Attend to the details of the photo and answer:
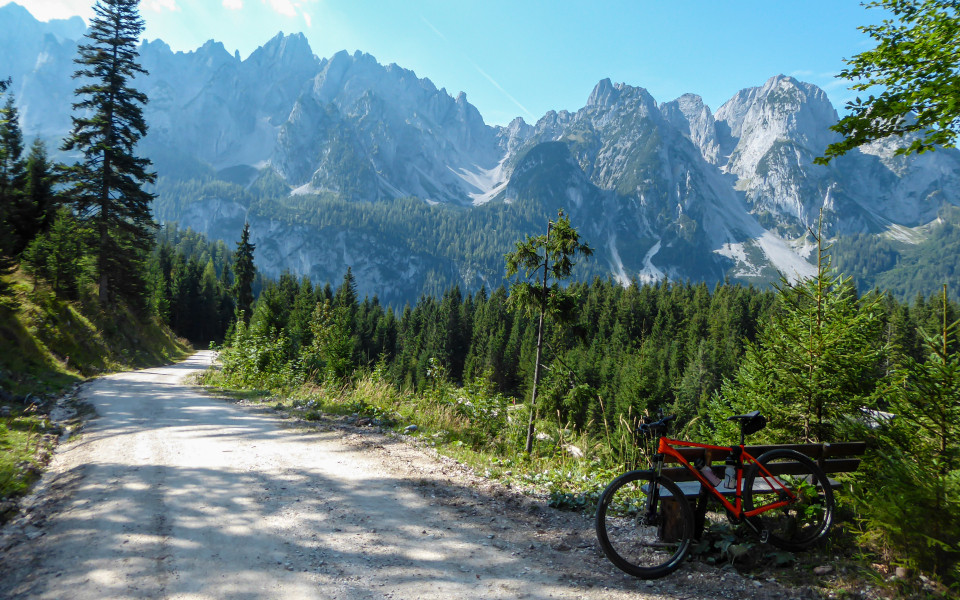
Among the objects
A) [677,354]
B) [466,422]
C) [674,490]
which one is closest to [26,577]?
[674,490]

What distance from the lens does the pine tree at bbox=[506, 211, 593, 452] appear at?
15148 millimetres

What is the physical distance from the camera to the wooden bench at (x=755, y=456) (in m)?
4.45

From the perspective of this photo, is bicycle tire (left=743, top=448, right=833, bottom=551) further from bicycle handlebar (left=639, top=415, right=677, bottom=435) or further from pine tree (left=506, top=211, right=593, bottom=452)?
pine tree (left=506, top=211, right=593, bottom=452)

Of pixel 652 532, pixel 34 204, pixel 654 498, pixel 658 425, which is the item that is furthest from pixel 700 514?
pixel 34 204

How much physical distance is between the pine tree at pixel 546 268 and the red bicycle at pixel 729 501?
1014cm

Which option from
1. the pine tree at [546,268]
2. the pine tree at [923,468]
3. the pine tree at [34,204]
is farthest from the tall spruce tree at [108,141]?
the pine tree at [923,468]

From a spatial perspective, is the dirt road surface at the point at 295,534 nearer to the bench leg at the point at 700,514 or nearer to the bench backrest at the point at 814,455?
the bench leg at the point at 700,514

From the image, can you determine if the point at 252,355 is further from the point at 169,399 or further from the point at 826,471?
the point at 826,471

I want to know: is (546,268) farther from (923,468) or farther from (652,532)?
(923,468)

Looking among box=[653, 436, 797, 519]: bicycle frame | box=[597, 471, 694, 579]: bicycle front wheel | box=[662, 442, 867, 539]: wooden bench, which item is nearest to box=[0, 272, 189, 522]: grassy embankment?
box=[597, 471, 694, 579]: bicycle front wheel

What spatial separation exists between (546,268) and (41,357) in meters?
17.8

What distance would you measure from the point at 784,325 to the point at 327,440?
8181 mm

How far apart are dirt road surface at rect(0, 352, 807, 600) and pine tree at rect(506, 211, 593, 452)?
27.8 feet

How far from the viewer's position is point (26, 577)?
3.74 metres
